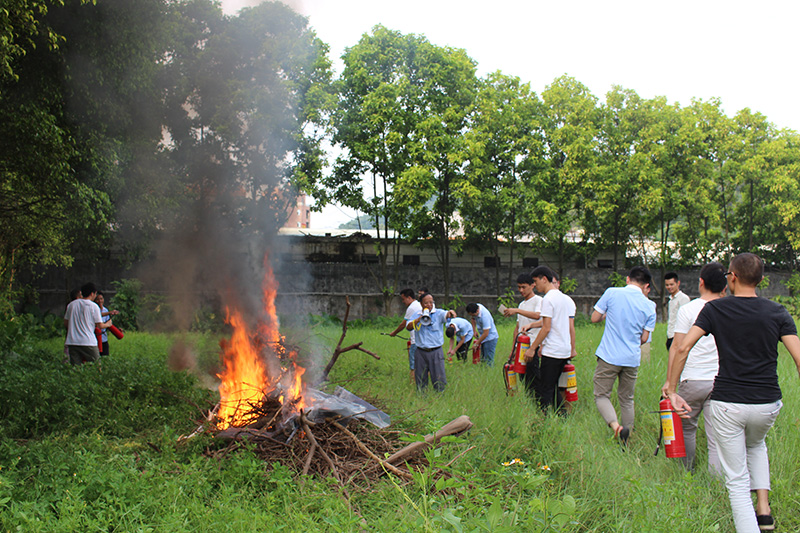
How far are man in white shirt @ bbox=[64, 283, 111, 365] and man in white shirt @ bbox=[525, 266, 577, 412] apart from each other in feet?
23.4

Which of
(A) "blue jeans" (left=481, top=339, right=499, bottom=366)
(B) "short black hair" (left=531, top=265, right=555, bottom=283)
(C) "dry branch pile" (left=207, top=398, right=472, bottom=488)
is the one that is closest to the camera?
(C) "dry branch pile" (left=207, top=398, right=472, bottom=488)

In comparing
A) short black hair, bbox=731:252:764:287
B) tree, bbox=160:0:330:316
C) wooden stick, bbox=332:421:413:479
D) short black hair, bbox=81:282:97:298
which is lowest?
wooden stick, bbox=332:421:413:479

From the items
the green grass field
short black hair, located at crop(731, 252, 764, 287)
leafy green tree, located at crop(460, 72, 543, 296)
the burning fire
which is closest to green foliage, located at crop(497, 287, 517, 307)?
leafy green tree, located at crop(460, 72, 543, 296)

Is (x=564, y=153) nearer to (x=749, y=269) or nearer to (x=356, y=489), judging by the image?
(x=749, y=269)

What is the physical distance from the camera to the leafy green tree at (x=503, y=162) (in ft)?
78.4

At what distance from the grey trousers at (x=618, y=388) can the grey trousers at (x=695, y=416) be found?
85cm

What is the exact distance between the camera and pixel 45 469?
468 centimetres

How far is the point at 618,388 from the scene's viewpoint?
5984mm

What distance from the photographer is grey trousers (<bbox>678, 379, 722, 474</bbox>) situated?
4758 mm

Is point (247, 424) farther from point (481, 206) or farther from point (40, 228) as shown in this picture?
point (481, 206)

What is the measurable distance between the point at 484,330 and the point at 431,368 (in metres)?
2.35

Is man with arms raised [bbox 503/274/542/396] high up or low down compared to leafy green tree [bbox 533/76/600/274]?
down

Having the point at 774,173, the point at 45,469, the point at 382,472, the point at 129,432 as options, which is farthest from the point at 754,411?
the point at 774,173

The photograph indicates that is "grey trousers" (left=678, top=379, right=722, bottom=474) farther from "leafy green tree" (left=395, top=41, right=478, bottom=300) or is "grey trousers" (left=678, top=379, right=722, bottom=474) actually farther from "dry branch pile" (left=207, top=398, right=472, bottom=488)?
"leafy green tree" (left=395, top=41, right=478, bottom=300)
